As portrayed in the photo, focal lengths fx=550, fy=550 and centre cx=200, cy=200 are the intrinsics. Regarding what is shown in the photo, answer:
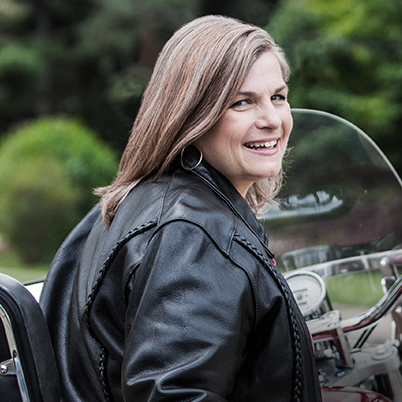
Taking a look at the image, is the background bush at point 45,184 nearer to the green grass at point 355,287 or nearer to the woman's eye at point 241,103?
the green grass at point 355,287

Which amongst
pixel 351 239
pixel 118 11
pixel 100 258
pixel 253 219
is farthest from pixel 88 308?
pixel 118 11

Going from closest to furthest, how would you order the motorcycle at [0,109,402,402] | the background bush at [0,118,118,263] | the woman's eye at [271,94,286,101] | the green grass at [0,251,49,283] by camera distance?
the woman's eye at [271,94,286,101], the motorcycle at [0,109,402,402], the green grass at [0,251,49,283], the background bush at [0,118,118,263]

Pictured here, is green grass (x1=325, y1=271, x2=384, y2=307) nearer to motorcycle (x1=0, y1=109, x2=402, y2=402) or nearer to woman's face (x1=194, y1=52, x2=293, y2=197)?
motorcycle (x1=0, y1=109, x2=402, y2=402)

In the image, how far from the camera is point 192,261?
0.95 metres

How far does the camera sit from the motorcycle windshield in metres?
1.61

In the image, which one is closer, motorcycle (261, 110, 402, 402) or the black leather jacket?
the black leather jacket

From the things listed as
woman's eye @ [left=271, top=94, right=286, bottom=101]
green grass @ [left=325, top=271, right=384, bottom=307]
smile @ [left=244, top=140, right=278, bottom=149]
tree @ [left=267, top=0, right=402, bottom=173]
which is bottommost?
green grass @ [left=325, top=271, right=384, bottom=307]

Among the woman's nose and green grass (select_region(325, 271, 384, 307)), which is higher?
the woman's nose

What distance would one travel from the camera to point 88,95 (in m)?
9.83

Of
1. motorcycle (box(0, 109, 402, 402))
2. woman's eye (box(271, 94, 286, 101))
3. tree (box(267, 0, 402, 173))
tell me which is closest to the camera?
woman's eye (box(271, 94, 286, 101))

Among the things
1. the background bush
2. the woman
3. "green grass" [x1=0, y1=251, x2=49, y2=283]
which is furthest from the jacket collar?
the background bush

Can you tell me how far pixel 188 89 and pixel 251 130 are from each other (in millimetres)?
172

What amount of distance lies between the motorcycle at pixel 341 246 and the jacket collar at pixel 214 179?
425 mm

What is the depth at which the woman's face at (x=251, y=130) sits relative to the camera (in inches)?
47.9
